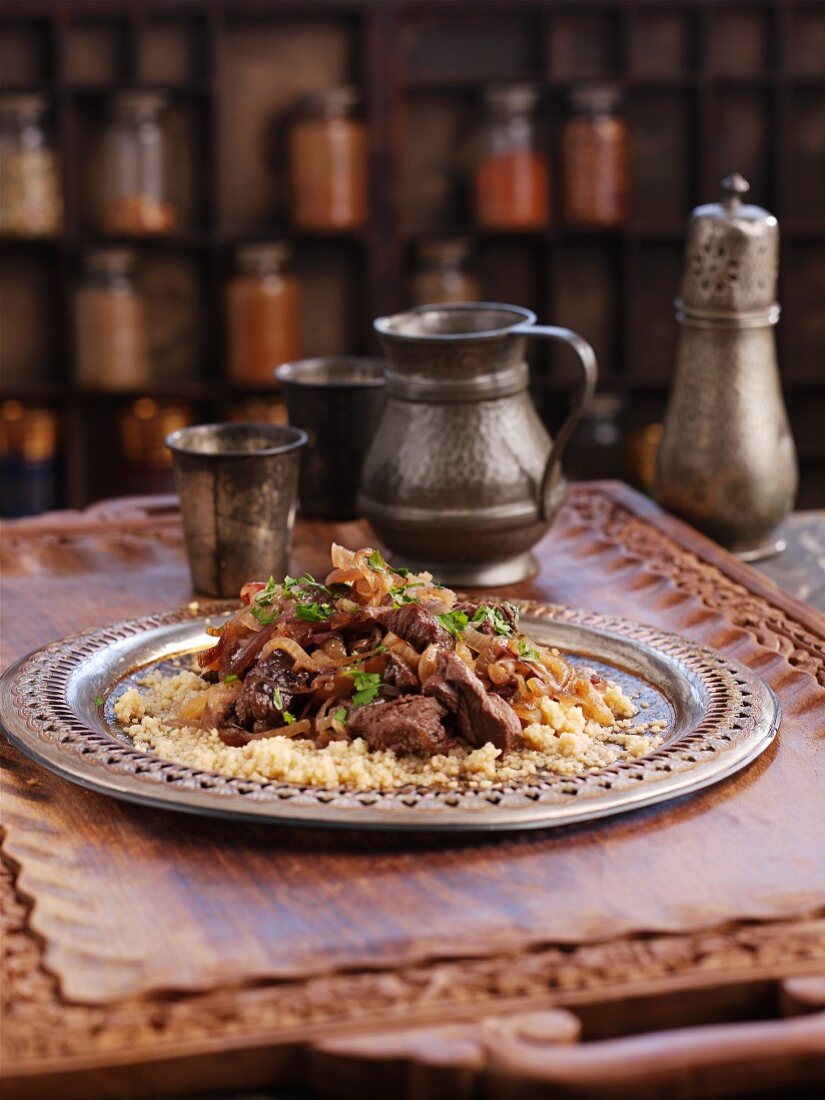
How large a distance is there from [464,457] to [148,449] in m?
2.17

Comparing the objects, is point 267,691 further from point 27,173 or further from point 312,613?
point 27,173

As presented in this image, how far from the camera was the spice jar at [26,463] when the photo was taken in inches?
152

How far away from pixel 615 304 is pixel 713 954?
3516 millimetres

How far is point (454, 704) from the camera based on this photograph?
133cm

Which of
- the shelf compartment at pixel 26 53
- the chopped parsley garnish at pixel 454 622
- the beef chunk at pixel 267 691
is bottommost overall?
the beef chunk at pixel 267 691

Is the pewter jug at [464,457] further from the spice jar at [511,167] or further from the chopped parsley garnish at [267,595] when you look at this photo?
the spice jar at [511,167]

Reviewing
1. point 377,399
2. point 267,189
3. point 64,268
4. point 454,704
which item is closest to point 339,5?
point 267,189

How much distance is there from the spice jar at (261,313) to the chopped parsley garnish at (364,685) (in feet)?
8.46

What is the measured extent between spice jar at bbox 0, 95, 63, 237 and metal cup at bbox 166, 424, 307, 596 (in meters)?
2.11

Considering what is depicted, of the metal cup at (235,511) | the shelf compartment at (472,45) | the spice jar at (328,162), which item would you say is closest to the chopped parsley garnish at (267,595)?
the metal cup at (235,511)

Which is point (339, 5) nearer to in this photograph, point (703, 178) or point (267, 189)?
point (267, 189)

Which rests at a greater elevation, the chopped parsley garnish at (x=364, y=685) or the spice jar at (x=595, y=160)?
the spice jar at (x=595, y=160)

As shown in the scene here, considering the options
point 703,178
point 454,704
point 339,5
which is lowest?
point 454,704

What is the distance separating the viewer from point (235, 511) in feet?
6.09
